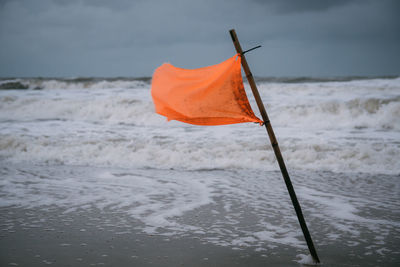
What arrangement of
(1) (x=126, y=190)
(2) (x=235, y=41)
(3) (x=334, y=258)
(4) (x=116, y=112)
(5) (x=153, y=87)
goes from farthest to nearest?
(4) (x=116, y=112) < (1) (x=126, y=190) < (3) (x=334, y=258) < (5) (x=153, y=87) < (2) (x=235, y=41)

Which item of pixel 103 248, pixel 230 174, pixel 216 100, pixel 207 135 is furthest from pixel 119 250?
pixel 207 135

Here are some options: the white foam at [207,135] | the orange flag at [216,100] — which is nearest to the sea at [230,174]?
the white foam at [207,135]

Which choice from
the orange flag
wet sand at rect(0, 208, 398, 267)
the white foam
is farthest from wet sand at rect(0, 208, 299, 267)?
the white foam

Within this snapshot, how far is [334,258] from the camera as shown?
340cm

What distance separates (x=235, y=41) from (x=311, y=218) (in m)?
2.71

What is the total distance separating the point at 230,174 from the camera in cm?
738

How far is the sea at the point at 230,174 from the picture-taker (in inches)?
163

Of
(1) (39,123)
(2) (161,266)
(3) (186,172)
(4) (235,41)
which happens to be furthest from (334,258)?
(1) (39,123)

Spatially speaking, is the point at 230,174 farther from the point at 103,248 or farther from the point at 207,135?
the point at 103,248

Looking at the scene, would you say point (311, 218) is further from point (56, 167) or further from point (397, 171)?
point (56, 167)

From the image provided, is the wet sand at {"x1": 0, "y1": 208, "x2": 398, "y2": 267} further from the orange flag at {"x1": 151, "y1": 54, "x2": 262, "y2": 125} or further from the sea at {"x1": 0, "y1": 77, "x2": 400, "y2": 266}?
the orange flag at {"x1": 151, "y1": 54, "x2": 262, "y2": 125}

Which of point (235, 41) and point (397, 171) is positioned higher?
point (235, 41)

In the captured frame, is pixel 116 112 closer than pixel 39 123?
No

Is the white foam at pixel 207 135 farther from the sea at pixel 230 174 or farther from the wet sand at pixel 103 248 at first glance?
the wet sand at pixel 103 248
